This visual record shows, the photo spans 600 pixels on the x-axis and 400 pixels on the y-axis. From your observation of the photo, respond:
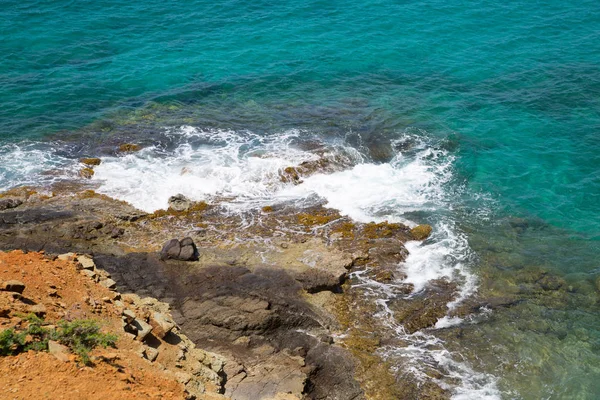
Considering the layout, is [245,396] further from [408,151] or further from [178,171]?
[408,151]

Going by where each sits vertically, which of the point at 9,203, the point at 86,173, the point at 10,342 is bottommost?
the point at 86,173

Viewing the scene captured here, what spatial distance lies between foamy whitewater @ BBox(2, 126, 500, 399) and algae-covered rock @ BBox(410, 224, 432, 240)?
37 cm

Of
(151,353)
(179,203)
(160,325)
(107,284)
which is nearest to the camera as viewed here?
(151,353)

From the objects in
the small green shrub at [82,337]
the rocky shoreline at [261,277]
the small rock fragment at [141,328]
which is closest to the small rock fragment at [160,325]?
the small rock fragment at [141,328]

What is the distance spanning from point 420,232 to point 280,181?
32.8ft

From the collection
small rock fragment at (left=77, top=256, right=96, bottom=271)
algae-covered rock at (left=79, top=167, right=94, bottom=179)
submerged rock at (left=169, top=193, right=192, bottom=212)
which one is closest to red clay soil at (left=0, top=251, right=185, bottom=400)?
small rock fragment at (left=77, top=256, right=96, bottom=271)

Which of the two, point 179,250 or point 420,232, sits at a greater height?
point 179,250

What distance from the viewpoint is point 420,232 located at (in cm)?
3084

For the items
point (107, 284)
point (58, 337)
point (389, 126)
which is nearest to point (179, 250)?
point (107, 284)

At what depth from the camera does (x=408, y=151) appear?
129ft

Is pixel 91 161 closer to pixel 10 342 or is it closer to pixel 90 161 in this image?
pixel 90 161

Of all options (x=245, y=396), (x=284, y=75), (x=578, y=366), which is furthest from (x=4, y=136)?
(x=578, y=366)

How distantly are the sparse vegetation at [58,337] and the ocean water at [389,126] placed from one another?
40.3 ft

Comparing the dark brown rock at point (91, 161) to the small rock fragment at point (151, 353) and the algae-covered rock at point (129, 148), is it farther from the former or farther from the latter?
the small rock fragment at point (151, 353)
